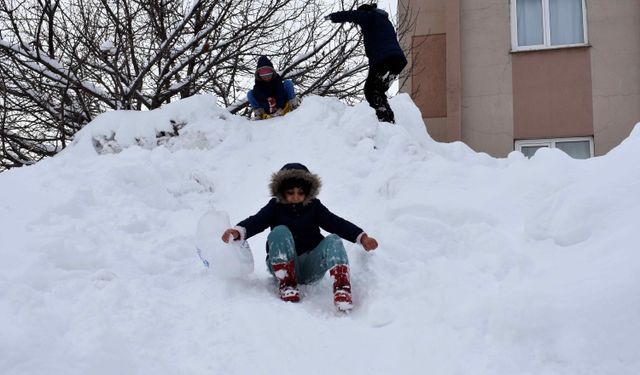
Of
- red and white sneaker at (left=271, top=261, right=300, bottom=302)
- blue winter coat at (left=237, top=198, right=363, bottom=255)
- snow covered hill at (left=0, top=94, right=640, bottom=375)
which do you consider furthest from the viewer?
blue winter coat at (left=237, top=198, right=363, bottom=255)

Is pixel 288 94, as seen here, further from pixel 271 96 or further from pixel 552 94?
pixel 552 94

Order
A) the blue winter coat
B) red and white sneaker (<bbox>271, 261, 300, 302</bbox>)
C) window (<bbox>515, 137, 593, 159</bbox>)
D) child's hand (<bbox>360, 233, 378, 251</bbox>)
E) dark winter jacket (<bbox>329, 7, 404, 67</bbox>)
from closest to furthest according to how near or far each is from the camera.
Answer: red and white sneaker (<bbox>271, 261, 300, 302</bbox>), child's hand (<bbox>360, 233, 378, 251</bbox>), the blue winter coat, dark winter jacket (<bbox>329, 7, 404, 67</bbox>), window (<bbox>515, 137, 593, 159</bbox>)

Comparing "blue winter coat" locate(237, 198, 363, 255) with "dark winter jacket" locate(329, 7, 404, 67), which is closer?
"blue winter coat" locate(237, 198, 363, 255)

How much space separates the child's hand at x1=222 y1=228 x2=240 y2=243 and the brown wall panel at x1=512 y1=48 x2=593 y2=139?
6.69 m

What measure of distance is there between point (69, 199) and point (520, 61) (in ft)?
24.7

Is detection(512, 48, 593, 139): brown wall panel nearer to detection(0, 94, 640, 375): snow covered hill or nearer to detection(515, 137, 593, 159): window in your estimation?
detection(515, 137, 593, 159): window

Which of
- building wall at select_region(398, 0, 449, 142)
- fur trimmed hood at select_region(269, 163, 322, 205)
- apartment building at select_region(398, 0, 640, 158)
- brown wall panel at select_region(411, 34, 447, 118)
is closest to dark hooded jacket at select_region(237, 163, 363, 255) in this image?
fur trimmed hood at select_region(269, 163, 322, 205)

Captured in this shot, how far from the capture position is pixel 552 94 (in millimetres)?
9617

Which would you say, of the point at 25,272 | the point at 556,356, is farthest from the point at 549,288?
the point at 25,272

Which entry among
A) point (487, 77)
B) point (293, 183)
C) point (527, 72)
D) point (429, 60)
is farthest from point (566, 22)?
point (293, 183)

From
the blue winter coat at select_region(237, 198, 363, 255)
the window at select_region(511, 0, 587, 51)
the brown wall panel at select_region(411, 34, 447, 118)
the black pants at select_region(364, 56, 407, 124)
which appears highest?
the window at select_region(511, 0, 587, 51)

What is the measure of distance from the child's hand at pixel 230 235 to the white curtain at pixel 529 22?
748cm

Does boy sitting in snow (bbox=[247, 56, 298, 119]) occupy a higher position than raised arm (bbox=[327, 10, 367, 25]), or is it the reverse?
raised arm (bbox=[327, 10, 367, 25])

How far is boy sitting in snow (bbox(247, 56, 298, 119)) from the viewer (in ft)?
27.2
